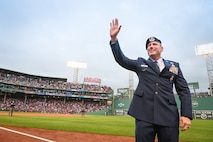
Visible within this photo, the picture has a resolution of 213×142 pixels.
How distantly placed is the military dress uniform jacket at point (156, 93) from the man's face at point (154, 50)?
4.2 inches

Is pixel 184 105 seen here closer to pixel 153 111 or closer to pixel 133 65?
pixel 153 111

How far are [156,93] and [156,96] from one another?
0.04 metres

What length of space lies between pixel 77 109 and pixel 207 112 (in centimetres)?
3306

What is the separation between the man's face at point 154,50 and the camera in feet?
8.42

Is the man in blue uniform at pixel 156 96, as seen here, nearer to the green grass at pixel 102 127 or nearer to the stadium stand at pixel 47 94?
the green grass at pixel 102 127

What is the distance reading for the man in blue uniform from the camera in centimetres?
215

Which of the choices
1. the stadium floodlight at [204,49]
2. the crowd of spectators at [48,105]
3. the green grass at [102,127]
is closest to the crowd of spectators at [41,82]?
the crowd of spectators at [48,105]

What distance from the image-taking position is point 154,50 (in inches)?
101

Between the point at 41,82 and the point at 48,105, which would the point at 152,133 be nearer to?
the point at 48,105

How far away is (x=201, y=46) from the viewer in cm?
3662

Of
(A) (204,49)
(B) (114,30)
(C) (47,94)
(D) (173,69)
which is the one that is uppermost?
(A) (204,49)

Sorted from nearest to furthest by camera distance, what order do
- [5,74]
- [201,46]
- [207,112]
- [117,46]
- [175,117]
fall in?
1. [175,117]
2. [117,46]
3. [207,112]
4. [201,46]
5. [5,74]

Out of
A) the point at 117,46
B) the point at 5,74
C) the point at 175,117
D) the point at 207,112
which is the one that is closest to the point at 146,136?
the point at 175,117

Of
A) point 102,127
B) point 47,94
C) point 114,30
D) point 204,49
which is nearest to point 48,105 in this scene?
point 47,94
